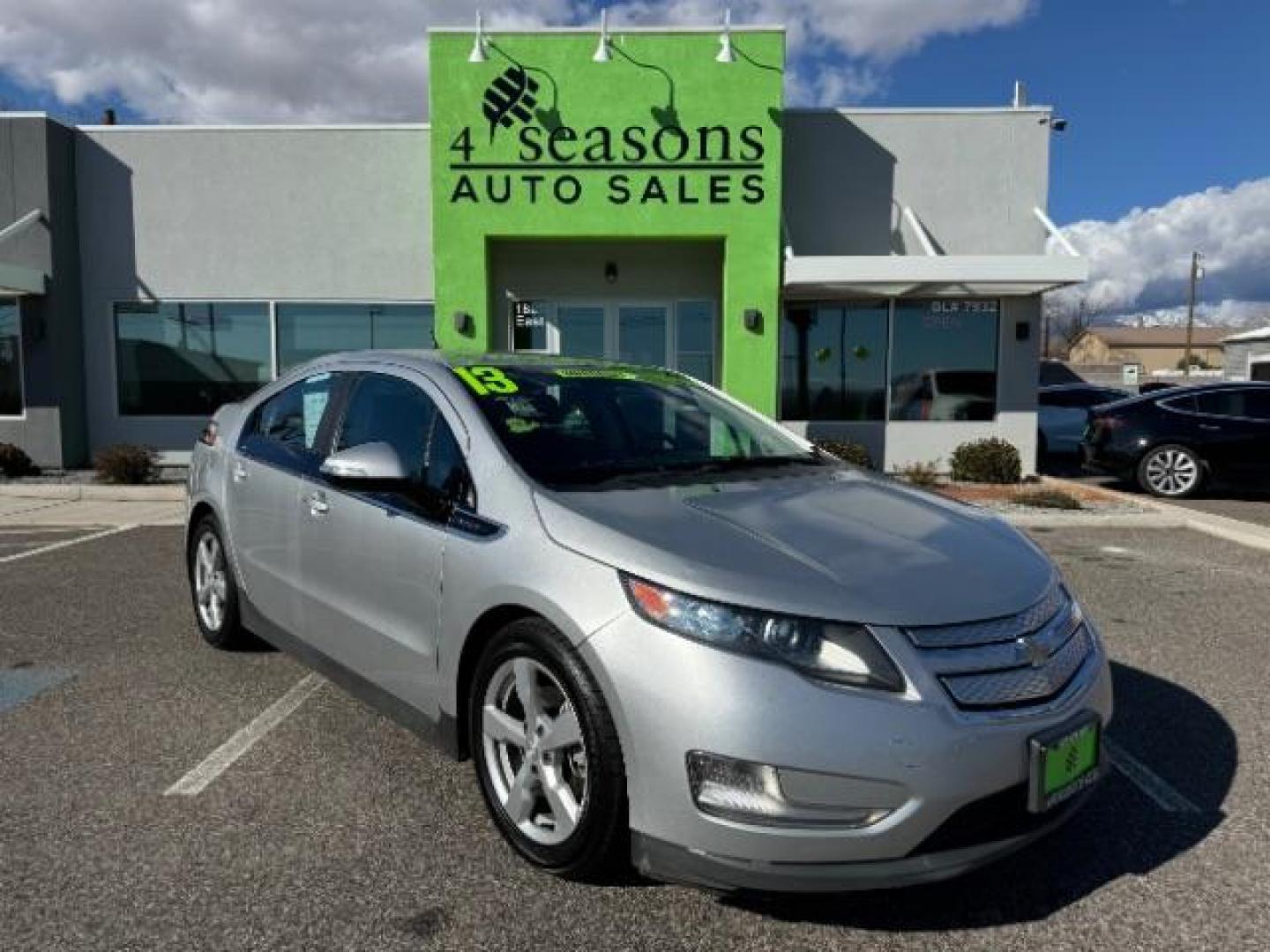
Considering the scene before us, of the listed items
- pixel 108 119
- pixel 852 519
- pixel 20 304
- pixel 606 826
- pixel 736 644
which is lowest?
pixel 606 826

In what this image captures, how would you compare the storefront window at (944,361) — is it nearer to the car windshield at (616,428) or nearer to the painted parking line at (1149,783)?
the car windshield at (616,428)

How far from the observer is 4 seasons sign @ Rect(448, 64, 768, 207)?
12.2m

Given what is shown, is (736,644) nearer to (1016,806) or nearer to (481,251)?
(1016,806)

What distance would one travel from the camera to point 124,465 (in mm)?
11672

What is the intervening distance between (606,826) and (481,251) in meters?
10.8

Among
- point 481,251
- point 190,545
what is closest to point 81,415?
point 481,251

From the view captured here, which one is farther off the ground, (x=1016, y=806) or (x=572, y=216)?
(x=572, y=216)

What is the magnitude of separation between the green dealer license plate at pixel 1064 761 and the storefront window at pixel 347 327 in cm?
1201

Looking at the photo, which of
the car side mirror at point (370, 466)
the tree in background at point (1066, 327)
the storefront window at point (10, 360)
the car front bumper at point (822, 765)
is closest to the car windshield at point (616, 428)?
the car side mirror at point (370, 466)

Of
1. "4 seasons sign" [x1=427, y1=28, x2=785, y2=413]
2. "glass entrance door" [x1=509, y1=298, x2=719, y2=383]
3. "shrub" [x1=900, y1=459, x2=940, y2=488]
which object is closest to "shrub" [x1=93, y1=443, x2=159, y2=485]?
"4 seasons sign" [x1=427, y1=28, x2=785, y2=413]

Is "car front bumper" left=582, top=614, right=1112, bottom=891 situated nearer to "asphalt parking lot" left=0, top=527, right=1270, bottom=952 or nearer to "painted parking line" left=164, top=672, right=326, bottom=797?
"asphalt parking lot" left=0, top=527, right=1270, bottom=952

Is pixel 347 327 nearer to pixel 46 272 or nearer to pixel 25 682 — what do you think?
pixel 46 272

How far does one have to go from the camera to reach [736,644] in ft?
7.90

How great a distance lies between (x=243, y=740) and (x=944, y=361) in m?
11.6
